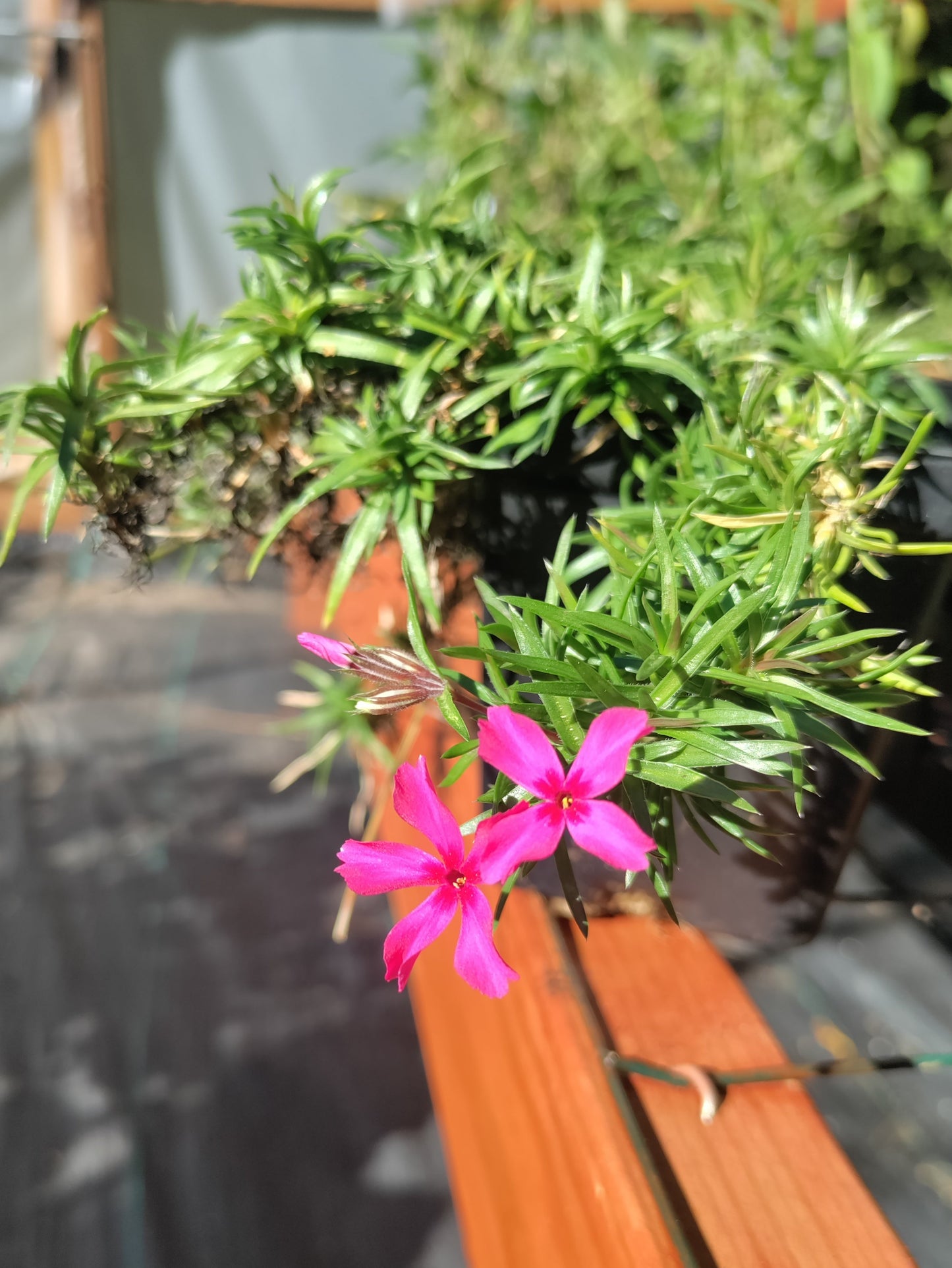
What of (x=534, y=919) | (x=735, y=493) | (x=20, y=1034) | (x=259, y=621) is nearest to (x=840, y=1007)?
(x=534, y=919)

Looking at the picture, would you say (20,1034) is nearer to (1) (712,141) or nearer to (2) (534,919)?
(2) (534,919)

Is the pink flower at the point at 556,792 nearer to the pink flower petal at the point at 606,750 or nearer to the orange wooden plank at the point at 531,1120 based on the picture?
the pink flower petal at the point at 606,750

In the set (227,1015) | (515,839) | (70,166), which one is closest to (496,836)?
(515,839)

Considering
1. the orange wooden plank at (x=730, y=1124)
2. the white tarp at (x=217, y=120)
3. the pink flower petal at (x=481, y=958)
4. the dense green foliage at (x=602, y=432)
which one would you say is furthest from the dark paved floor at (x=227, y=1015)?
the white tarp at (x=217, y=120)

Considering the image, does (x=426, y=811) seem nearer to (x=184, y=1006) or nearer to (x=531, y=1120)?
(x=531, y=1120)

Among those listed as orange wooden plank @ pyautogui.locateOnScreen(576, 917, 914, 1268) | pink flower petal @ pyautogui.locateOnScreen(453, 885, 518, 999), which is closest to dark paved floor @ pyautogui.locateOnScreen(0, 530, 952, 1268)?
orange wooden plank @ pyautogui.locateOnScreen(576, 917, 914, 1268)

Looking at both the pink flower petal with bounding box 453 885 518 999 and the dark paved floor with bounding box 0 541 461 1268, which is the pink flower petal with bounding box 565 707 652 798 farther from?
the dark paved floor with bounding box 0 541 461 1268
